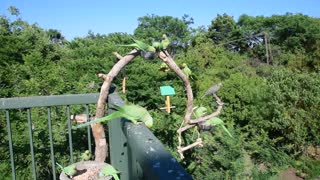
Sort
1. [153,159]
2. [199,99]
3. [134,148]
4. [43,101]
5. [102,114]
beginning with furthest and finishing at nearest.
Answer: [199,99], [43,101], [102,114], [134,148], [153,159]

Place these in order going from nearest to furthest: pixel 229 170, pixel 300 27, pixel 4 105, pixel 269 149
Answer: pixel 4 105 < pixel 229 170 < pixel 269 149 < pixel 300 27

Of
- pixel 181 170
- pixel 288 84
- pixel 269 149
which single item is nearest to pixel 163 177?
pixel 181 170

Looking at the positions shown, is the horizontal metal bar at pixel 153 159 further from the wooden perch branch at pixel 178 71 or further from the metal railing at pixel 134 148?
the wooden perch branch at pixel 178 71

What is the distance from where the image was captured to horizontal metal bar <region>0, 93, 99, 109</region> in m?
1.38

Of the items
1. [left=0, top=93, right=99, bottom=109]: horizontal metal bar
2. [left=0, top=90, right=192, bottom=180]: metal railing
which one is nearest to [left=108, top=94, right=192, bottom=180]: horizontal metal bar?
[left=0, top=90, right=192, bottom=180]: metal railing

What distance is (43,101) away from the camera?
1415 mm

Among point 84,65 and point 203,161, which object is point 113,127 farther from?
point 84,65

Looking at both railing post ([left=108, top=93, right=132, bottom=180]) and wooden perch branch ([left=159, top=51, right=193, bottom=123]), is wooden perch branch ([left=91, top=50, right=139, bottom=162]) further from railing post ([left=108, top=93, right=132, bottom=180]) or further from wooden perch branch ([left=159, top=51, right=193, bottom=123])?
wooden perch branch ([left=159, top=51, right=193, bottom=123])

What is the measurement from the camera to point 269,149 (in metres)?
9.82

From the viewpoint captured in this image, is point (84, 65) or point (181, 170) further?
point (84, 65)

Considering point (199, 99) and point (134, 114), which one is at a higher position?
point (134, 114)

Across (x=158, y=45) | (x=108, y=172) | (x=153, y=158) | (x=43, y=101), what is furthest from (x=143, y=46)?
(x=43, y=101)

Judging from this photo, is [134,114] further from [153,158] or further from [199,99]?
[199,99]

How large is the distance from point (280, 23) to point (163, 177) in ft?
93.0
